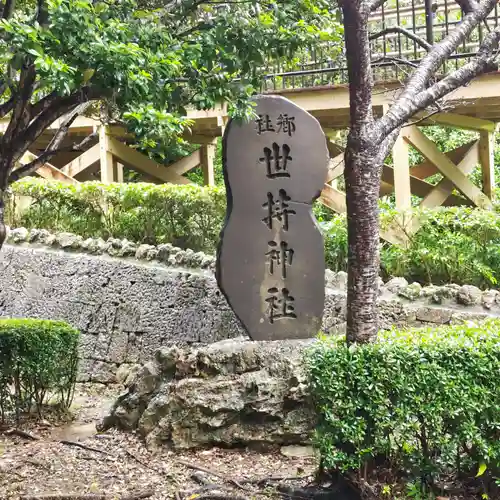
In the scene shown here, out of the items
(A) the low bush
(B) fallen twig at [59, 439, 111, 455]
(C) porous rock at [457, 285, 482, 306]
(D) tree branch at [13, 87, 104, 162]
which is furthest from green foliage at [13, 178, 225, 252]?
(A) the low bush

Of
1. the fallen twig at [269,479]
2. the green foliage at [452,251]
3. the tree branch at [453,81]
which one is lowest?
the fallen twig at [269,479]

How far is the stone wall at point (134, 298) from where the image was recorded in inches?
256

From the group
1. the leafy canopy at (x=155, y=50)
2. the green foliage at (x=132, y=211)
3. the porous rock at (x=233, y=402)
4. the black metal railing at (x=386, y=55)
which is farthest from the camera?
the green foliage at (x=132, y=211)

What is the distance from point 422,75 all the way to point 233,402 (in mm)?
2809

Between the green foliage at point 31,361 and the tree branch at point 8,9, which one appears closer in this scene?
the tree branch at point 8,9

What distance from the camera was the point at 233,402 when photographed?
512 centimetres

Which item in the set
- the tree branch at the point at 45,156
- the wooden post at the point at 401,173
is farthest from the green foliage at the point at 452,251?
the tree branch at the point at 45,156

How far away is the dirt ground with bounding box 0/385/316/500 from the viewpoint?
14.1 feet

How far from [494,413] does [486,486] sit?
0.46 meters

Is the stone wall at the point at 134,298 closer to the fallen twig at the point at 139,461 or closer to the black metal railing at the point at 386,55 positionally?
the fallen twig at the point at 139,461

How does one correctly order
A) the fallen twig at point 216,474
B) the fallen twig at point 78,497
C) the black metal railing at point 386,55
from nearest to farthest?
the fallen twig at point 78,497 < the fallen twig at point 216,474 < the black metal railing at point 386,55

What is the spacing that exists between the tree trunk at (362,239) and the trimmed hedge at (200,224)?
3.19m

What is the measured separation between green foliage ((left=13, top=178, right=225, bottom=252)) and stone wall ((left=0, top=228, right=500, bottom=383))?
53 cm

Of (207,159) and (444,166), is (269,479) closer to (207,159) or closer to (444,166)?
(444,166)
